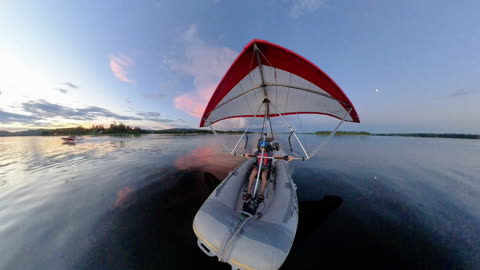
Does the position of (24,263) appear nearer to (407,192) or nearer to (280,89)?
(280,89)

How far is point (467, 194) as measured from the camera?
209 inches

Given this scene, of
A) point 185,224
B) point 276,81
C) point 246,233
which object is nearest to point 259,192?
point 246,233

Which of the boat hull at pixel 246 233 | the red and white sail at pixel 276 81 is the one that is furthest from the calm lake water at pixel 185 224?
the red and white sail at pixel 276 81

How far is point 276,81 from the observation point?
13.7 ft

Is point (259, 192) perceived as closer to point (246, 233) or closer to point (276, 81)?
point (246, 233)

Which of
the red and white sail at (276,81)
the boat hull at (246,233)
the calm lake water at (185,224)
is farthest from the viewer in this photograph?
the red and white sail at (276,81)

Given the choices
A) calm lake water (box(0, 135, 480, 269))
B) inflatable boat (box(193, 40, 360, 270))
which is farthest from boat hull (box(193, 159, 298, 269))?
calm lake water (box(0, 135, 480, 269))

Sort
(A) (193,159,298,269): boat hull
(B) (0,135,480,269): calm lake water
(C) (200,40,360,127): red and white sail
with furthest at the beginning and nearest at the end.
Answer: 1. (C) (200,40,360,127): red and white sail
2. (B) (0,135,480,269): calm lake water
3. (A) (193,159,298,269): boat hull

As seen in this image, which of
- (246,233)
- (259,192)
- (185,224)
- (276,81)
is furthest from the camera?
(276,81)

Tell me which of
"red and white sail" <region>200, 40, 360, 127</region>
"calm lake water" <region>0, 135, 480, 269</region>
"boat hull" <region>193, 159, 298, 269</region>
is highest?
"red and white sail" <region>200, 40, 360, 127</region>

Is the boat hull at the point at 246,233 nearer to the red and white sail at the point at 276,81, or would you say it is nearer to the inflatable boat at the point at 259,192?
the inflatable boat at the point at 259,192

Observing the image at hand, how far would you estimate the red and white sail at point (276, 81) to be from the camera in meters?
3.11

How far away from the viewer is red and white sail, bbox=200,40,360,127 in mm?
3107

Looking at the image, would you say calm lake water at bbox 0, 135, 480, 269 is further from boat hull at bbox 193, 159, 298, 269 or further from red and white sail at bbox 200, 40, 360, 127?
red and white sail at bbox 200, 40, 360, 127
